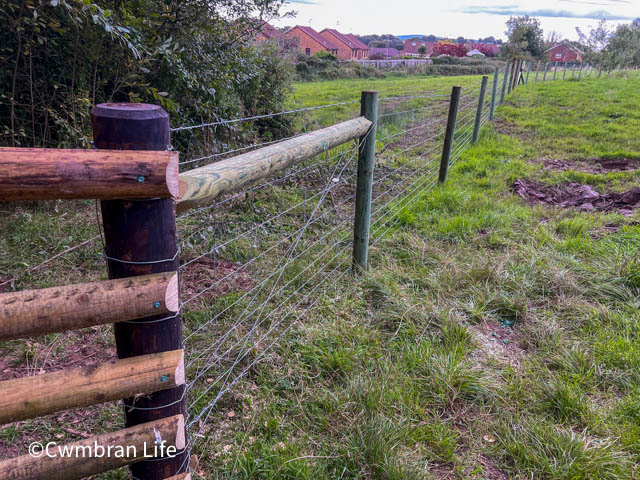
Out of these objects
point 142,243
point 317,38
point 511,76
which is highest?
point 317,38

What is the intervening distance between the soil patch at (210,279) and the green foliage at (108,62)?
55.0 inches

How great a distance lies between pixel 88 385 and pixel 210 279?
6.88 feet

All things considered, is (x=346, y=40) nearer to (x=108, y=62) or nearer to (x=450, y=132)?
(x=450, y=132)

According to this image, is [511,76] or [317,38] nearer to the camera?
[511,76]

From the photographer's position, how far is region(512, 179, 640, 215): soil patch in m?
4.96

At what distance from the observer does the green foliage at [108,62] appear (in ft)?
11.5

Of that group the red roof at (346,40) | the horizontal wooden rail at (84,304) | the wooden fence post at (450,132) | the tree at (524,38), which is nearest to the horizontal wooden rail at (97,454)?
the horizontal wooden rail at (84,304)

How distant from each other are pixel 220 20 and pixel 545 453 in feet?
15.3

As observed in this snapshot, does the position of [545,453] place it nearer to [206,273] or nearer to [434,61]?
[206,273]

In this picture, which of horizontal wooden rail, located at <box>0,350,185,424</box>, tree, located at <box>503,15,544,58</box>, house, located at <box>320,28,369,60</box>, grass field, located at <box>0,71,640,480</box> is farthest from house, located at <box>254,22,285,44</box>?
house, located at <box>320,28,369,60</box>

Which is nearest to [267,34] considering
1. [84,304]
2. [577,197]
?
[577,197]

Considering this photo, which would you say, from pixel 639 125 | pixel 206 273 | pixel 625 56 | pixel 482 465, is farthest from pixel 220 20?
pixel 625 56

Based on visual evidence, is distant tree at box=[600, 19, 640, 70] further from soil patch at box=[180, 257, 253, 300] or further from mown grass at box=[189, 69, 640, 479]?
soil patch at box=[180, 257, 253, 300]

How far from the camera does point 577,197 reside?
17.5 ft
